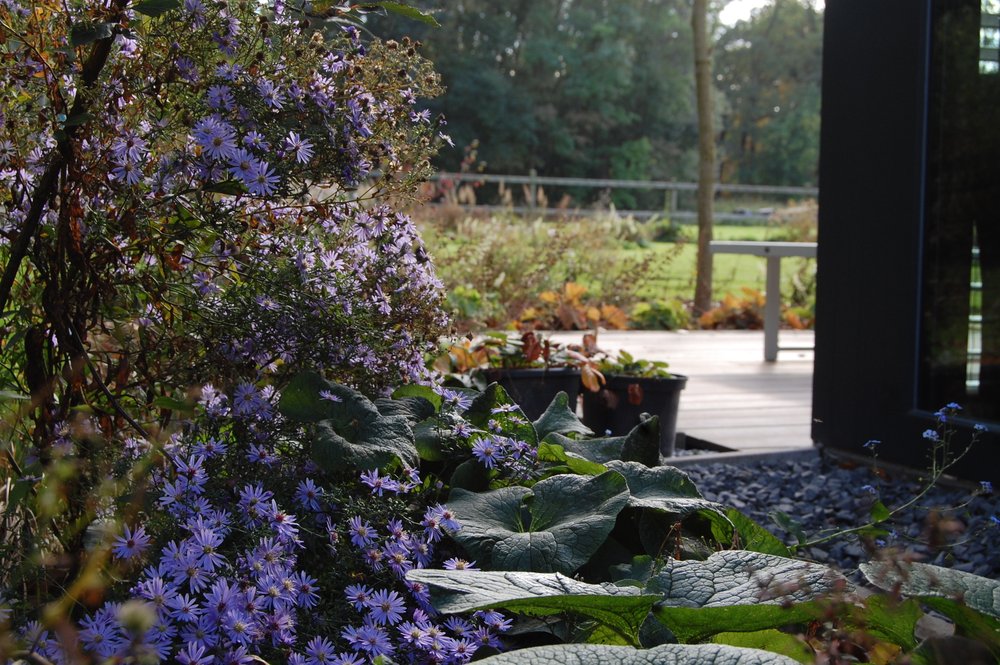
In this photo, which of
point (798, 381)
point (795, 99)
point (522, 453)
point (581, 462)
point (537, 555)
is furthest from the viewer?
point (795, 99)

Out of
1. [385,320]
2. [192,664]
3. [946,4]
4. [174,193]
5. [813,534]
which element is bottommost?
[813,534]

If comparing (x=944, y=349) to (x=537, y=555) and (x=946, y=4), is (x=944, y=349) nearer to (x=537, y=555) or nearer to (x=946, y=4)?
(x=946, y=4)

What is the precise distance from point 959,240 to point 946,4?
2.26 feet

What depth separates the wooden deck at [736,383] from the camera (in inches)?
157

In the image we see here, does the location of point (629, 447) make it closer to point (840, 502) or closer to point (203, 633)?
point (203, 633)

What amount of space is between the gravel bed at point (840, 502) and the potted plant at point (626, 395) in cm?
23

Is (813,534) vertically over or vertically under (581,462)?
under

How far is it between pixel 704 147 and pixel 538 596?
7.50 m

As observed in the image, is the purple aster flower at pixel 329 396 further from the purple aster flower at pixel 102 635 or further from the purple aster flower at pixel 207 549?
the purple aster flower at pixel 102 635

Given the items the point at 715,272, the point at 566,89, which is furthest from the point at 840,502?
the point at 566,89

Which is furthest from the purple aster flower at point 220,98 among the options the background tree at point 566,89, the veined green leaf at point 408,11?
the background tree at point 566,89

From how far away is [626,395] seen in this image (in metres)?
3.47

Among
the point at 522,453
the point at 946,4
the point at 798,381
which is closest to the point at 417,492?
the point at 522,453

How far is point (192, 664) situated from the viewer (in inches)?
44.4
